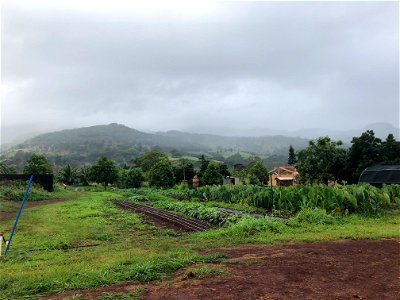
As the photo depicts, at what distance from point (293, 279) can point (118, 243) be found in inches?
237

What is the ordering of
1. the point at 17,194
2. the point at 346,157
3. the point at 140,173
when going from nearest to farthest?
the point at 17,194 → the point at 346,157 → the point at 140,173

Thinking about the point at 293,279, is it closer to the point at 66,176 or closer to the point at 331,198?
the point at 331,198

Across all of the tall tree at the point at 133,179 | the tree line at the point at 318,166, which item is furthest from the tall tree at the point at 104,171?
the tall tree at the point at 133,179

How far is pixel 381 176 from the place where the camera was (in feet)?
92.2

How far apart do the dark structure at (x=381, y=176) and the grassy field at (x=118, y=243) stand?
40.4 feet

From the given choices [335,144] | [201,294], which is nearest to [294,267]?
[201,294]

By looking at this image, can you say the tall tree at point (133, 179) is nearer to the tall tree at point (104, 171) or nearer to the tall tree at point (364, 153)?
the tall tree at point (104, 171)

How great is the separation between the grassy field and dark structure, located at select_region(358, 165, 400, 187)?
40.4 ft

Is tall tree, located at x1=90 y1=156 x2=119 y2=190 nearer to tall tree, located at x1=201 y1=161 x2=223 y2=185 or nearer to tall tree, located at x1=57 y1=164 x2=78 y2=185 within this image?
tall tree, located at x1=57 y1=164 x2=78 y2=185

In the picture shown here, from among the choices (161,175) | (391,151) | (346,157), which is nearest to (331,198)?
(391,151)

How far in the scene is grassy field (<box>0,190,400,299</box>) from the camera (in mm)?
6402

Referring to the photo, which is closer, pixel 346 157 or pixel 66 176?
pixel 346 157

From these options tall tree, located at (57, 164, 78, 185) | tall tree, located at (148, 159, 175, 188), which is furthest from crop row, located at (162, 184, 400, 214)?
tall tree, located at (57, 164, 78, 185)

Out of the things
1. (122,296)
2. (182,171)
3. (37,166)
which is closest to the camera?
(122,296)
